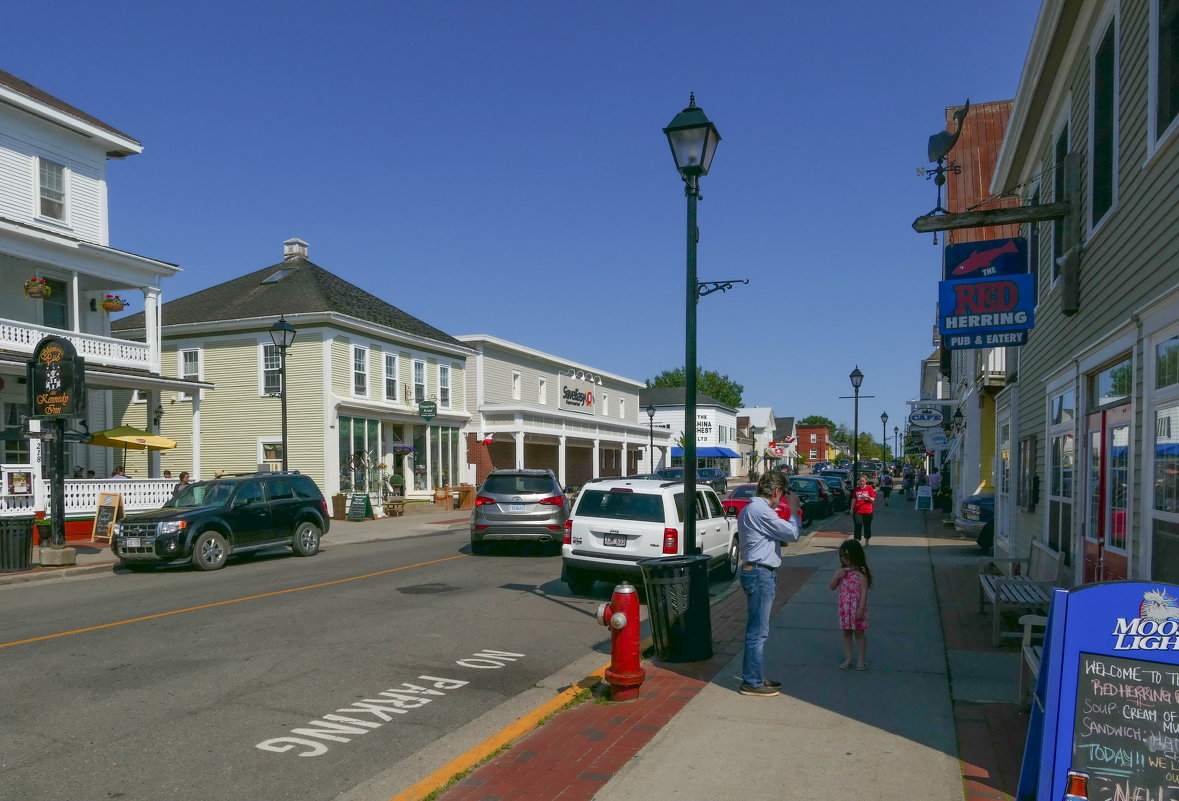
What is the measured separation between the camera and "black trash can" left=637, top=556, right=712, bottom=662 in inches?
304

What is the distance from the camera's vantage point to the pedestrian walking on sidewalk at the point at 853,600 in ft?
25.2

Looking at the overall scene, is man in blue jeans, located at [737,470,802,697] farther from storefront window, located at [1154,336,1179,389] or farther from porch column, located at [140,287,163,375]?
porch column, located at [140,287,163,375]

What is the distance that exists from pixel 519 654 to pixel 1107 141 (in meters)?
7.81

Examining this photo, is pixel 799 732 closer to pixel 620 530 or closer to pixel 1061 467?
pixel 620 530

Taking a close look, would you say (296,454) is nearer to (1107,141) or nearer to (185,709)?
(185,709)

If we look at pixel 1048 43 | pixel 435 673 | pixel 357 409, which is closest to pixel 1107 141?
pixel 1048 43

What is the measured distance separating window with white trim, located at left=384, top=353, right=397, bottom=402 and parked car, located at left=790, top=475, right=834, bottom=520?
48.4ft

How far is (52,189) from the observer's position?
22828 millimetres

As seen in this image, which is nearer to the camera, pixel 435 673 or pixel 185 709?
pixel 185 709

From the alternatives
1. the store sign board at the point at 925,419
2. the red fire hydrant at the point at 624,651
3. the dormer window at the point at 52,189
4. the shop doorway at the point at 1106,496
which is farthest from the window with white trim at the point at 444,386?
the red fire hydrant at the point at 624,651

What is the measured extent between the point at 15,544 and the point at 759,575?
13.8 m

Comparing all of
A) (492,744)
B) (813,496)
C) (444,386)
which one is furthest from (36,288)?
(813,496)

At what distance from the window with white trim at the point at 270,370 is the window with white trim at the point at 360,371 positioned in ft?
8.28

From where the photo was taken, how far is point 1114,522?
8273mm
